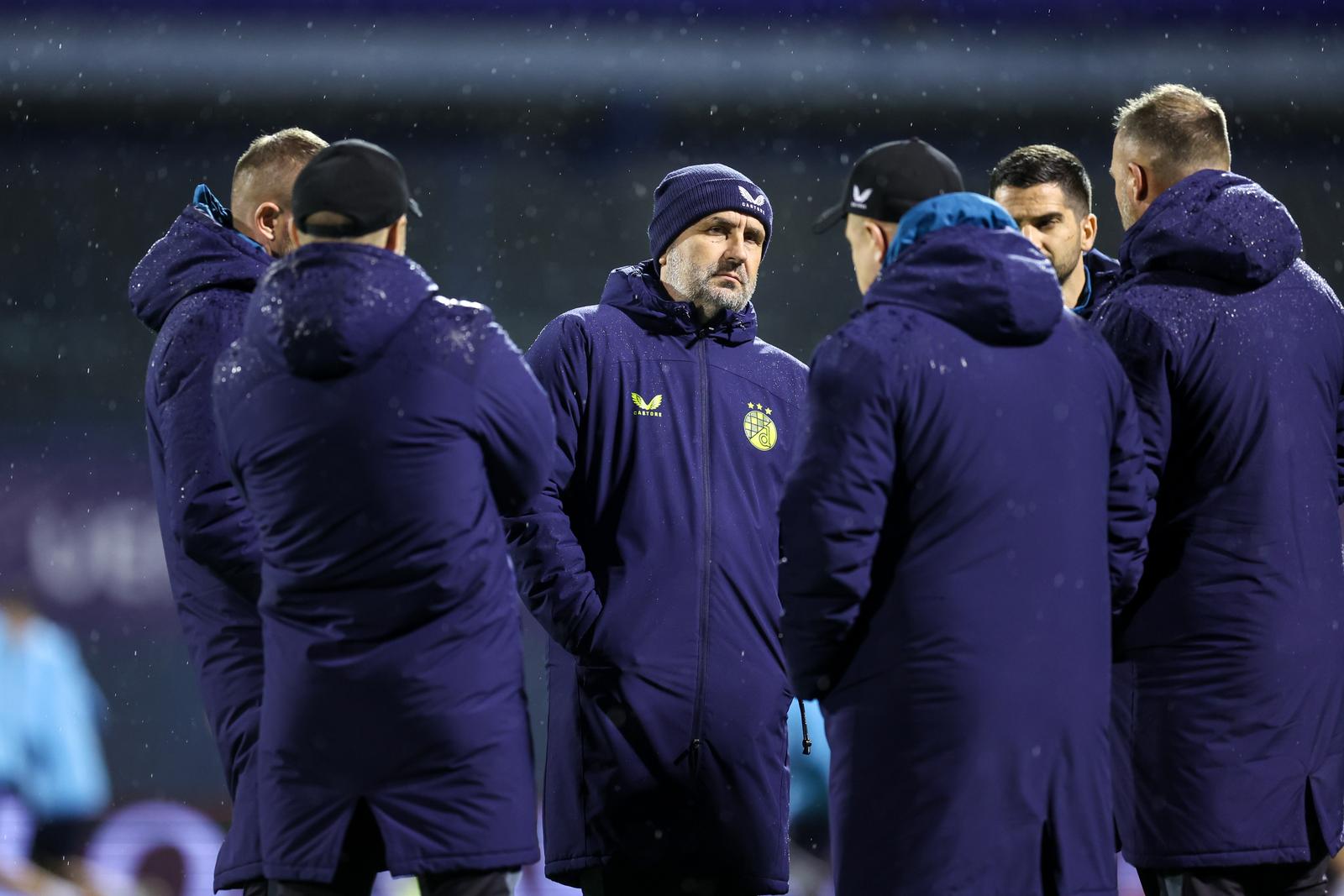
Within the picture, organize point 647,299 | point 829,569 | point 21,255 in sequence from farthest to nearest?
1. point 21,255
2. point 647,299
3. point 829,569

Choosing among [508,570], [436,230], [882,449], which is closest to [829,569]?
[882,449]

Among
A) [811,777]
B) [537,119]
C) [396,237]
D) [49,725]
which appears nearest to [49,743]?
[49,725]

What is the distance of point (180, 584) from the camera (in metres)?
2.84

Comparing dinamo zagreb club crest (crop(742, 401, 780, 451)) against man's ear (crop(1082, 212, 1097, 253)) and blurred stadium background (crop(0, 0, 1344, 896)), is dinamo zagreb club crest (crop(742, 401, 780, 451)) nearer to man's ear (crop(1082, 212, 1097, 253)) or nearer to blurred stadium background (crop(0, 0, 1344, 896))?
man's ear (crop(1082, 212, 1097, 253))

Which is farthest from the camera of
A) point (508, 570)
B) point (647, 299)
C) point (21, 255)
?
point (21, 255)

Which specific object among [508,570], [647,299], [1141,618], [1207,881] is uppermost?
[647,299]

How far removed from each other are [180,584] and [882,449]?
4.41ft

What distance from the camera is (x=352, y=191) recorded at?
7.96 feet

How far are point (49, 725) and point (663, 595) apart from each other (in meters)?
4.06

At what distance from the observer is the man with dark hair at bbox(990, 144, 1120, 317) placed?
137 inches

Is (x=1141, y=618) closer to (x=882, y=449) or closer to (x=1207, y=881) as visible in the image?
(x=1207, y=881)

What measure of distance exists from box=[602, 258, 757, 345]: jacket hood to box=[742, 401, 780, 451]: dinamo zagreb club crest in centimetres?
17

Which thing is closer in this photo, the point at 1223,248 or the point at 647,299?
the point at 1223,248

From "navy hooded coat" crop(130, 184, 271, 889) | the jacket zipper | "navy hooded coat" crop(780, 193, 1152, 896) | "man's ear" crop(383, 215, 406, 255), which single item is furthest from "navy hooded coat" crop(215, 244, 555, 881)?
the jacket zipper
